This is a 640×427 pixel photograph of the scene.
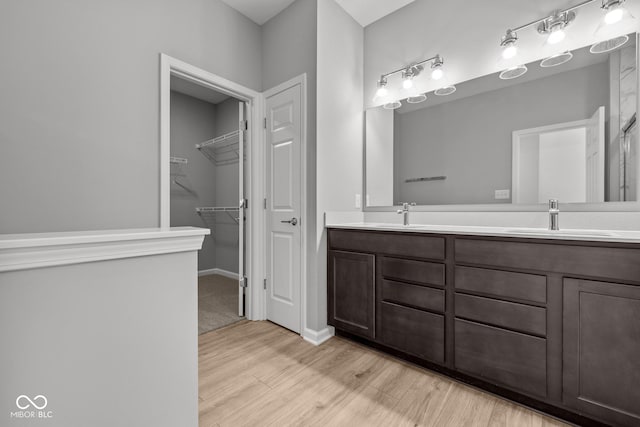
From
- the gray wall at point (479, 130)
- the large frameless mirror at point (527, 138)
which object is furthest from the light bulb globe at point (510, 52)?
the gray wall at point (479, 130)

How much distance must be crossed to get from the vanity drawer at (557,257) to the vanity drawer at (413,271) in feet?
0.47

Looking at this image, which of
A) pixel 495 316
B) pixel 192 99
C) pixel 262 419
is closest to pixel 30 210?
pixel 262 419

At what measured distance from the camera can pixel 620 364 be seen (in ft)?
3.82

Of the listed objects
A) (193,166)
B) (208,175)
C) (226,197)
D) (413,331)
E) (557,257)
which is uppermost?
(193,166)

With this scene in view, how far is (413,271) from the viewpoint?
1743mm

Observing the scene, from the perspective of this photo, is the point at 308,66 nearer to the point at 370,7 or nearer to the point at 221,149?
the point at 370,7

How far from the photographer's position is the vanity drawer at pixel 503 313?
1.34 metres

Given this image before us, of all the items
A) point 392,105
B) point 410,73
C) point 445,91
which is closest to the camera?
point 445,91

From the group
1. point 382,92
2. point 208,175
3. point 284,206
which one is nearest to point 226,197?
point 208,175

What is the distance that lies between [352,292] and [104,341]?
1555 mm

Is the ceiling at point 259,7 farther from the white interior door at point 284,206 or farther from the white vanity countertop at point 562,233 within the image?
the white vanity countertop at point 562,233

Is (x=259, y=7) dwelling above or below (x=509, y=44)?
above

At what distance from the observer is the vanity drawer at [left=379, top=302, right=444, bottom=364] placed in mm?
1641

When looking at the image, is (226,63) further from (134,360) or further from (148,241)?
(134,360)
